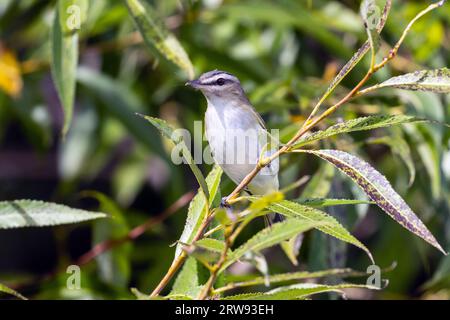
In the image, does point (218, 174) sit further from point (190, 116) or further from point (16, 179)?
point (16, 179)

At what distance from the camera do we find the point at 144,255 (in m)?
2.95

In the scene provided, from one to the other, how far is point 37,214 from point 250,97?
88 cm

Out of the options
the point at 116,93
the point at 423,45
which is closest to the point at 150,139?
the point at 116,93

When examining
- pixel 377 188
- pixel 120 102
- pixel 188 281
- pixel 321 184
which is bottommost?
pixel 188 281

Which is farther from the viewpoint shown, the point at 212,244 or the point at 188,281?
the point at 188,281

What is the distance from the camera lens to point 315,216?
1.22m

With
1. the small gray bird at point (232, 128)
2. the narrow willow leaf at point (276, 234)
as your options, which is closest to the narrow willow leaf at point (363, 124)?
the narrow willow leaf at point (276, 234)

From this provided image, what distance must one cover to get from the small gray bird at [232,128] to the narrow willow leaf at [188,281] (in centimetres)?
29

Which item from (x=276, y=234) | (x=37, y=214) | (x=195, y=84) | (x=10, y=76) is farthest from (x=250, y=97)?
(x=276, y=234)

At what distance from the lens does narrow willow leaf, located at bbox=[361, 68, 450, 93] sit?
114cm

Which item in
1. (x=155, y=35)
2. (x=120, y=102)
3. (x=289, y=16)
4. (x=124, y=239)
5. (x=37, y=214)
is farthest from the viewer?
(x=120, y=102)

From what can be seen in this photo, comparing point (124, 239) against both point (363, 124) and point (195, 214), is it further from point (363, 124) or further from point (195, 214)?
point (363, 124)

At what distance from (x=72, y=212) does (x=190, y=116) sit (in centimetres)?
137

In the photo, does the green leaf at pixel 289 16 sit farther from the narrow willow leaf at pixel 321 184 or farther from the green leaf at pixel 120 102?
the narrow willow leaf at pixel 321 184
